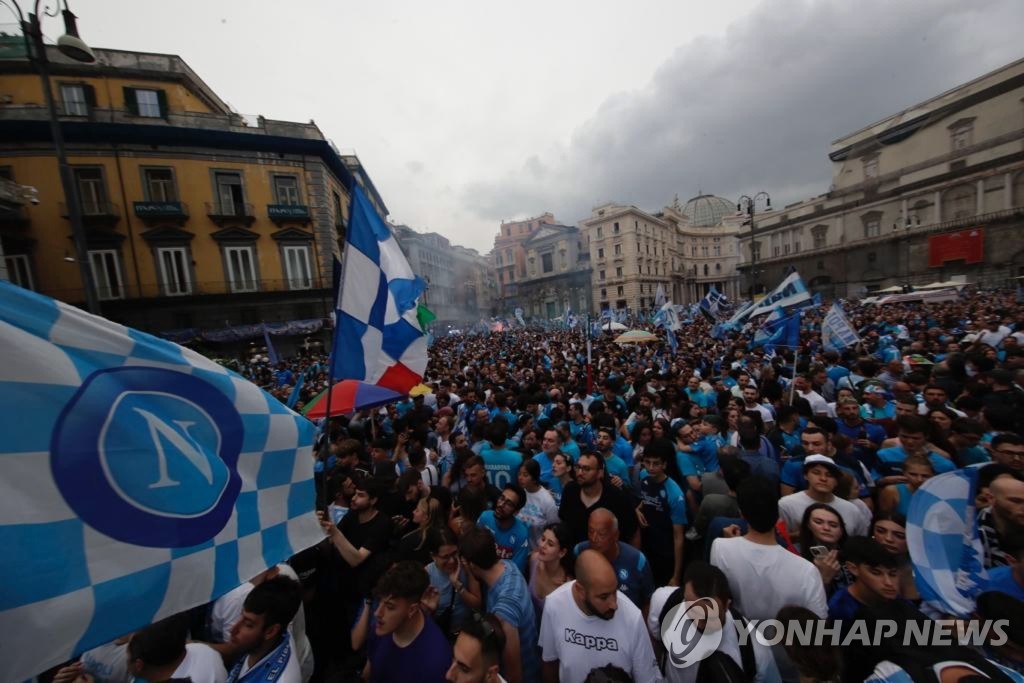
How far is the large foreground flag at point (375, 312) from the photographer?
2949mm

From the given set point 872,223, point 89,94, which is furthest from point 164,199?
point 872,223

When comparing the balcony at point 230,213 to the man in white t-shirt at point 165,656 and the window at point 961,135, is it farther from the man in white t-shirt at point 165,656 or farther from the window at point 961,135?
the window at point 961,135

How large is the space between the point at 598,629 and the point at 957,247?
48.0m

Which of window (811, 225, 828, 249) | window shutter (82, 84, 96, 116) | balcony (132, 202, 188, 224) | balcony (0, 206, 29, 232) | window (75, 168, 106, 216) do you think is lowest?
window (811, 225, 828, 249)

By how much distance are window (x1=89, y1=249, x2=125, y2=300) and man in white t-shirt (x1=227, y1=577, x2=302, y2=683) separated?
25.6 m

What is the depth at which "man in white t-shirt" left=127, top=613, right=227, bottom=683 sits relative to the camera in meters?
1.81

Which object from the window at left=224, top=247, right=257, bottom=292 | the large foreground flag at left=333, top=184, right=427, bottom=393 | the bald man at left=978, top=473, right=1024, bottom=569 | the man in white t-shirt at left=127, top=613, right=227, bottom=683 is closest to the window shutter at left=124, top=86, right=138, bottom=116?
the window at left=224, top=247, right=257, bottom=292

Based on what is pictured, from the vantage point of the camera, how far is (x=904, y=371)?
6977 millimetres

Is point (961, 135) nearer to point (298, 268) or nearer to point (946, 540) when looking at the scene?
point (946, 540)

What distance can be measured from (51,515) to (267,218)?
84.3 ft

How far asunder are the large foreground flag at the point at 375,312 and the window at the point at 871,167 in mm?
56742

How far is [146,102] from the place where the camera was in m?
20.2

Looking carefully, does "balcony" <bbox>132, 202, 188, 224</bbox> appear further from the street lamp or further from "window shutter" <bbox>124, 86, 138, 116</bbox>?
the street lamp

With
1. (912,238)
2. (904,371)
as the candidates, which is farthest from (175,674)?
(912,238)
